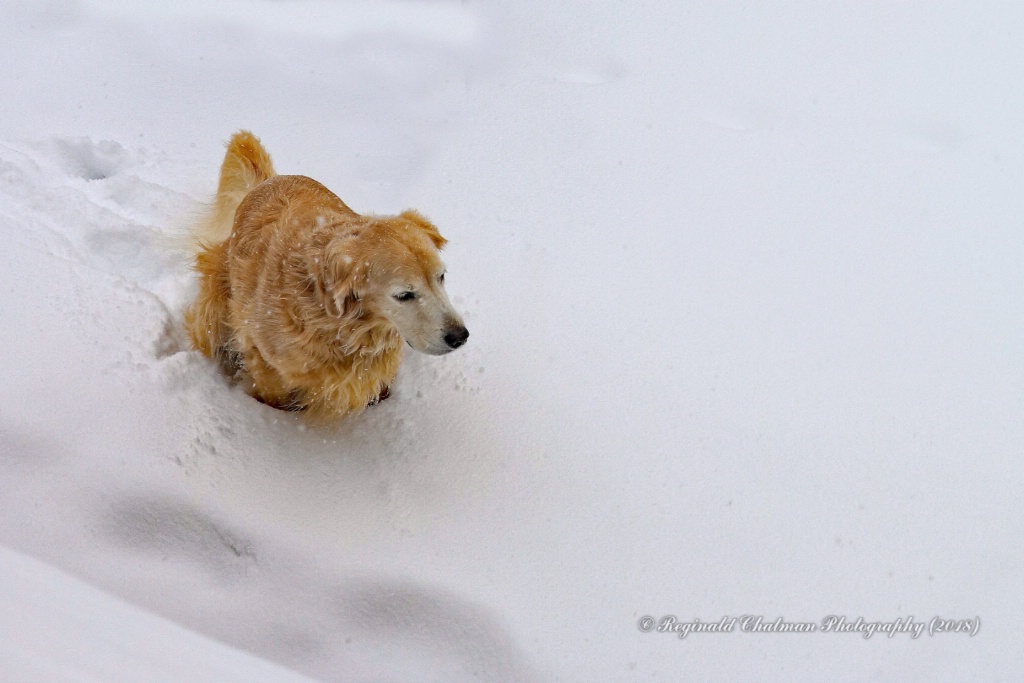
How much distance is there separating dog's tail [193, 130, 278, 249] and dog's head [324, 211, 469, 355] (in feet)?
3.86

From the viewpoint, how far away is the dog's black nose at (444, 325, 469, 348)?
108 inches

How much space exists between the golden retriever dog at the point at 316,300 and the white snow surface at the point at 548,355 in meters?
0.17

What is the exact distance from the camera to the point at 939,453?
3152mm

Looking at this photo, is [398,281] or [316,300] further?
[316,300]

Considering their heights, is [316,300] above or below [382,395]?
above

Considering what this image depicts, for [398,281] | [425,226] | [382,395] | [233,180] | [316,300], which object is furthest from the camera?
[233,180]

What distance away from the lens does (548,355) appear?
11.5ft

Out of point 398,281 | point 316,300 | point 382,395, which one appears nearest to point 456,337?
point 398,281

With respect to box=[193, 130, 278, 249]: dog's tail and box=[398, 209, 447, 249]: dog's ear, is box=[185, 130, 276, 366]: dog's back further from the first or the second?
box=[398, 209, 447, 249]: dog's ear

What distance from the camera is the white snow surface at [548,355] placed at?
2.56 meters

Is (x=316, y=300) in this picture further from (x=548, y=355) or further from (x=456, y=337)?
Answer: (x=548, y=355)

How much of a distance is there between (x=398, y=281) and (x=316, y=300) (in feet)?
1.32

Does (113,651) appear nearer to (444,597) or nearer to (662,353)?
(444,597)

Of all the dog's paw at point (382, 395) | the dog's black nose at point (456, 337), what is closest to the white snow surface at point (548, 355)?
the dog's paw at point (382, 395)
